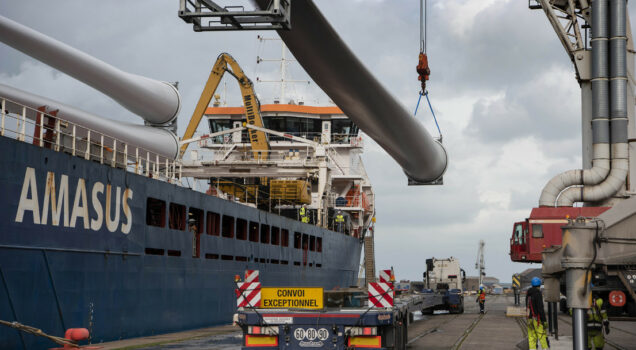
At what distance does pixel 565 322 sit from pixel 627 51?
19259 millimetres

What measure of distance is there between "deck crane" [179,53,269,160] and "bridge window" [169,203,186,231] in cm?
1676

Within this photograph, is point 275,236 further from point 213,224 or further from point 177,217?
point 177,217

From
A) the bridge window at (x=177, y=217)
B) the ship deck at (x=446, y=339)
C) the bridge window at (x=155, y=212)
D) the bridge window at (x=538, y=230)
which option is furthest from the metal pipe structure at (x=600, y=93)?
the bridge window at (x=155, y=212)

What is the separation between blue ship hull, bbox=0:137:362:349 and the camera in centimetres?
1686

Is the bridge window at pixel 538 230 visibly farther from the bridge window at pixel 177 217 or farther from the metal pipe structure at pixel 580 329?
the metal pipe structure at pixel 580 329

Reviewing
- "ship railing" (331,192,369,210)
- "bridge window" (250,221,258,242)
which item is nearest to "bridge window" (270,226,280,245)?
"bridge window" (250,221,258,242)

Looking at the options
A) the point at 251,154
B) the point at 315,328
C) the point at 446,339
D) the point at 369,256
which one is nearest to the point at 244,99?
the point at 251,154

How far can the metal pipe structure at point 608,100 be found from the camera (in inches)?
1560

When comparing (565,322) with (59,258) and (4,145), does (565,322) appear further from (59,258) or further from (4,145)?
(4,145)

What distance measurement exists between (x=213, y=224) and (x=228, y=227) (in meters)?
2.78

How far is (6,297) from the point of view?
1641 centimetres

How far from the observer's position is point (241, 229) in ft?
109

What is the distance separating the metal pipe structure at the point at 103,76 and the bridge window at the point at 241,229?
234 inches

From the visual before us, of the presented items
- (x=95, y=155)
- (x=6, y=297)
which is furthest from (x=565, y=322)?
(x=6, y=297)
